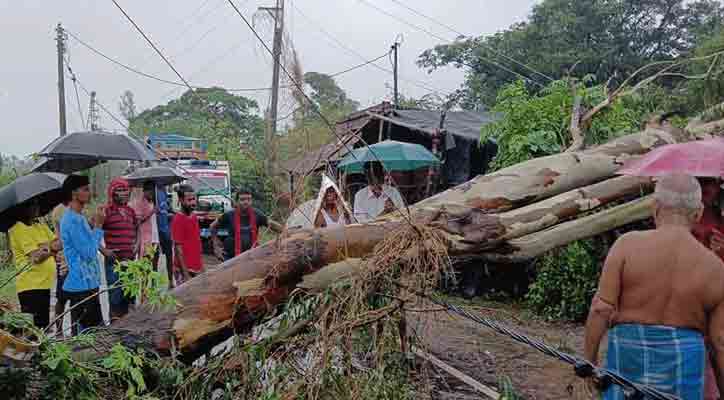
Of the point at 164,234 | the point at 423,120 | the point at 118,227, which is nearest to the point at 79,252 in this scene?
the point at 118,227

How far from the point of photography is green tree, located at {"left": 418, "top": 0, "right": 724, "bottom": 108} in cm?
2038

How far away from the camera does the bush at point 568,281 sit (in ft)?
22.6

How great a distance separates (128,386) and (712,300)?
8.58ft

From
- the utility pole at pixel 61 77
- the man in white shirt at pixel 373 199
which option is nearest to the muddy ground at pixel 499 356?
the man in white shirt at pixel 373 199

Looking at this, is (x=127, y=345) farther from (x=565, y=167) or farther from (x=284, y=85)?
(x=565, y=167)

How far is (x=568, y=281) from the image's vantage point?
7098mm

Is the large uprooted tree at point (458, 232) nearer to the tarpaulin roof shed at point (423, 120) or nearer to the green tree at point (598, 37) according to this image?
the tarpaulin roof shed at point (423, 120)

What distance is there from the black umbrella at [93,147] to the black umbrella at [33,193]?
1.96m

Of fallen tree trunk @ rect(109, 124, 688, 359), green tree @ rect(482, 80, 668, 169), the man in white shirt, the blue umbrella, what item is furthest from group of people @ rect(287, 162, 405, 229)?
green tree @ rect(482, 80, 668, 169)

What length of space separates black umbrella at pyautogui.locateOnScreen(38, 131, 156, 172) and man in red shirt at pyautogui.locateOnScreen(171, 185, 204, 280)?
0.84 metres

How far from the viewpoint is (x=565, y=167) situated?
5.07m

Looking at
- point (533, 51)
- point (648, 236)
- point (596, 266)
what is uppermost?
point (533, 51)

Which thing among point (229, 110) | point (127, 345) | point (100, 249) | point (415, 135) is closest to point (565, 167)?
point (127, 345)

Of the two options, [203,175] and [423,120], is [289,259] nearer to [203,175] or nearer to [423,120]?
[423,120]
